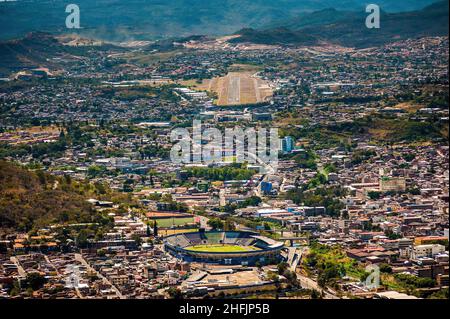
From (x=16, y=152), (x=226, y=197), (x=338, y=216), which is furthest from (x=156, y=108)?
(x=338, y=216)

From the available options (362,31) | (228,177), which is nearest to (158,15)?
(362,31)

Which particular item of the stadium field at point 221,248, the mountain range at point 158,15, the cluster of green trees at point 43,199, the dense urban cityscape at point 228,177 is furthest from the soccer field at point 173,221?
the mountain range at point 158,15

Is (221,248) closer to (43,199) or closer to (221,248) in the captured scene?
(221,248)

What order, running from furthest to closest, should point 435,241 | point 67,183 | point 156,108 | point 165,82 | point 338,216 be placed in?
point 165,82 → point 156,108 → point 67,183 → point 338,216 → point 435,241

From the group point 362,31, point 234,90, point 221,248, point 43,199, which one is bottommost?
point 221,248

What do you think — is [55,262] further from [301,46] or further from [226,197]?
[301,46]
